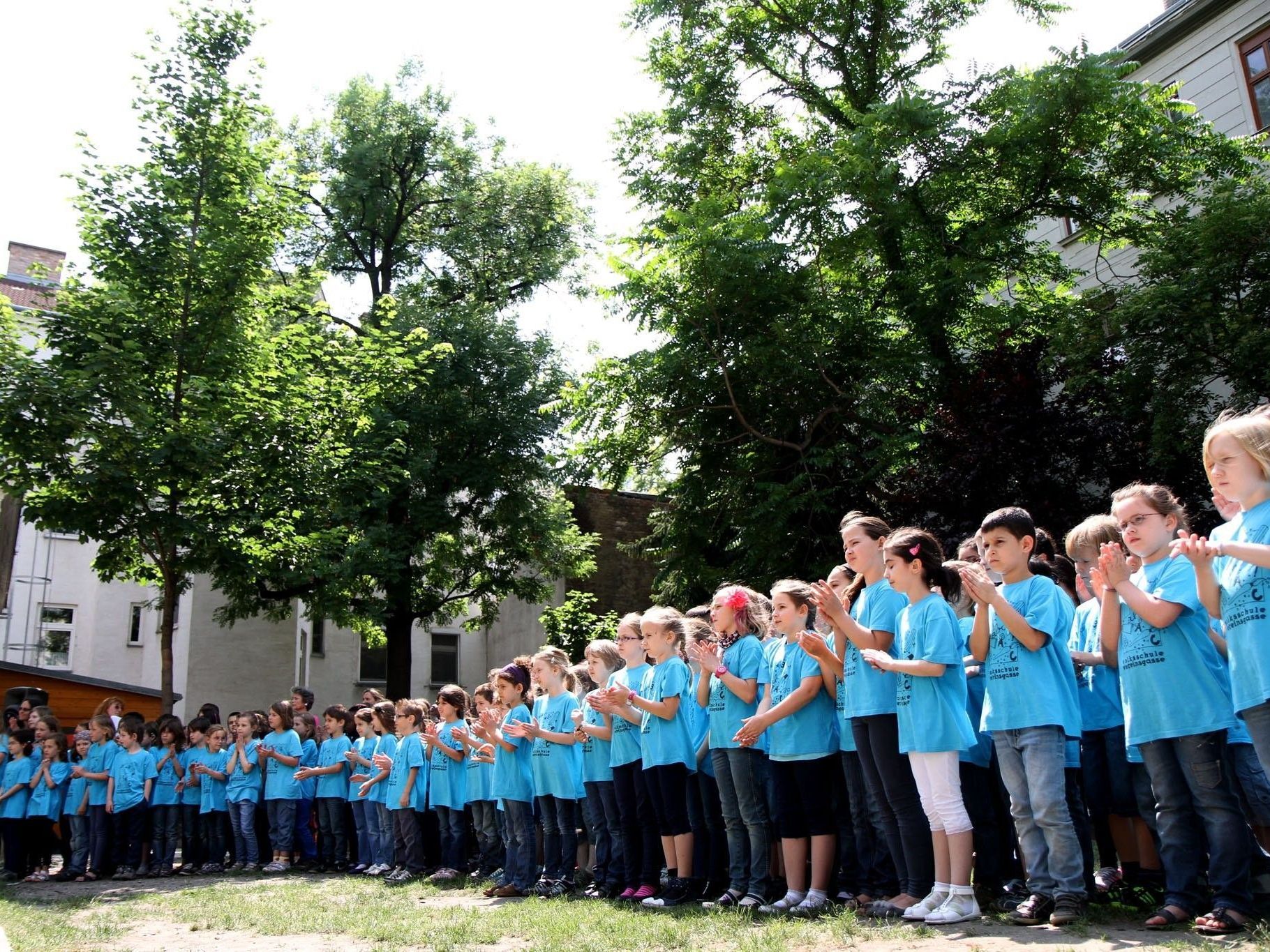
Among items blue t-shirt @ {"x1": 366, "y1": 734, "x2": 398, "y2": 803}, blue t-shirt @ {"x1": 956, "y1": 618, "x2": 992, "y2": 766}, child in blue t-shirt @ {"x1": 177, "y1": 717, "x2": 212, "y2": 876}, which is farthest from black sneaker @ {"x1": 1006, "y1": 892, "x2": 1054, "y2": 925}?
child in blue t-shirt @ {"x1": 177, "y1": 717, "x2": 212, "y2": 876}

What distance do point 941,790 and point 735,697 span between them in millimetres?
1906

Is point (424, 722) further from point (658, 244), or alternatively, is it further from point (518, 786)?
point (658, 244)

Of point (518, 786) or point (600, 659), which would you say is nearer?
point (600, 659)

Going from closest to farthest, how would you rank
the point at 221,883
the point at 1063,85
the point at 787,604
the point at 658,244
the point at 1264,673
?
the point at 1264,673 → the point at 787,604 → the point at 221,883 → the point at 1063,85 → the point at 658,244

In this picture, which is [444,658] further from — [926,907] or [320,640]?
[926,907]

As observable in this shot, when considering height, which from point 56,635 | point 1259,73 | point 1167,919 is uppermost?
point 1259,73

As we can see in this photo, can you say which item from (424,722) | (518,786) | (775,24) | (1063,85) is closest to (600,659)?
(518,786)

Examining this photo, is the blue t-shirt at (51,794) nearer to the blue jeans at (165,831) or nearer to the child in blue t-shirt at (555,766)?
the blue jeans at (165,831)

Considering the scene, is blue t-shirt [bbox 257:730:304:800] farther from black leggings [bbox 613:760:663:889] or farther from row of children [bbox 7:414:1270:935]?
black leggings [bbox 613:760:663:889]

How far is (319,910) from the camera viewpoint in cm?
830

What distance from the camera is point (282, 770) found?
12828mm

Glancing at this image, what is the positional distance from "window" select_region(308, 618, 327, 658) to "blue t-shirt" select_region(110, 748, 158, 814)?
799 inches

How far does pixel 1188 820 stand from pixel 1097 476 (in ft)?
32.4

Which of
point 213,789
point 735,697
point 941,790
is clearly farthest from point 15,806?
point 941,790
